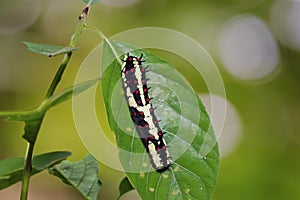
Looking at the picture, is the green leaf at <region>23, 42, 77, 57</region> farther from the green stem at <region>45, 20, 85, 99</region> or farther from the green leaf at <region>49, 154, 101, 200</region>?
the green leaf at <region>49, 154, 101, 200</region>

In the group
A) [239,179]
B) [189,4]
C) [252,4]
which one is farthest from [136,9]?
[239,179]

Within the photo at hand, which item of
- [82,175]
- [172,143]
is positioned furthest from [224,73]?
[172,143]

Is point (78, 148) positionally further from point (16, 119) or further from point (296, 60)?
point (16, 119)

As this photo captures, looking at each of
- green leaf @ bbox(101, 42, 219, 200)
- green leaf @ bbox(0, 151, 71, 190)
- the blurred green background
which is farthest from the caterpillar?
the blurred green background

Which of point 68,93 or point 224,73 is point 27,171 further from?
point 224,73

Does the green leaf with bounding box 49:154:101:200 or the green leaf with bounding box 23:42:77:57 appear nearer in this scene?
the green leaf with bounding box 23:42:77:57

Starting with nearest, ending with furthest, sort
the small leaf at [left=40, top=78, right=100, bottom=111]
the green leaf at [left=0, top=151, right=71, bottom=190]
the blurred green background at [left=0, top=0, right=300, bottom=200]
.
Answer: the small leaf at [left=40, top=78, right=100, bottom=111], the green leaf at [left=0, top=151, right=71, bottom=190], the blurred green background at [left=0, top=0, right=300, bottom=200]

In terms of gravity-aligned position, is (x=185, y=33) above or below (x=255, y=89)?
above
